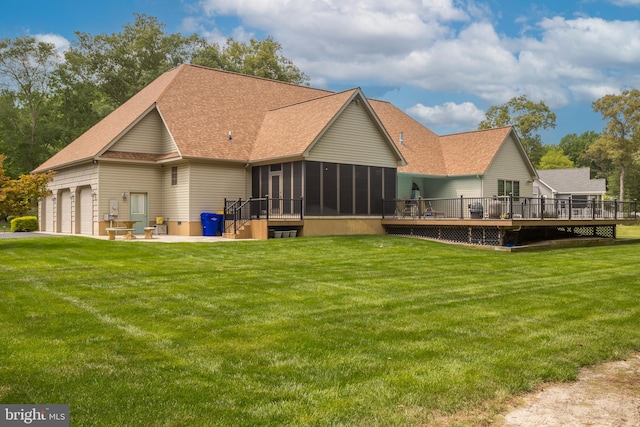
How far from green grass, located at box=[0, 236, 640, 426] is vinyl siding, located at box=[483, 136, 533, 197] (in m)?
17.7

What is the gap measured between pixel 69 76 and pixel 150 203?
2979 cm

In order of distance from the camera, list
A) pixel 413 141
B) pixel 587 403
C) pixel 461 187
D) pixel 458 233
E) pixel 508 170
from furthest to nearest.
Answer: pixel 413 141 → pixel 508 170 → pixel 461 187 → pixel 458 233 → pixel 587 403

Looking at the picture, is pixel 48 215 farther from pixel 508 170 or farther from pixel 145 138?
pixel 508 170

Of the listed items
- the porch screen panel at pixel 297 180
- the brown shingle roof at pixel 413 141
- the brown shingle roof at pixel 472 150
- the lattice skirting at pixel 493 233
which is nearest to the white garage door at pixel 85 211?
the porch screen panel at pixel 297 180

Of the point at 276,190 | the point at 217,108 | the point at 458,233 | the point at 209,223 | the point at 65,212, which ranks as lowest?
the point at 458,233

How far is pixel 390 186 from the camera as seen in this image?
27344mm

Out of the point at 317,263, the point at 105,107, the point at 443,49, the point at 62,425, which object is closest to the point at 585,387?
the point at 62,425

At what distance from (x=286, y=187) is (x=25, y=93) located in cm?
3943

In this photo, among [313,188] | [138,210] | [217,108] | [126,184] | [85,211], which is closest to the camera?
[313,188]

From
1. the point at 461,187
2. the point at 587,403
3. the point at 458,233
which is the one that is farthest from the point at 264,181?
the point at 587,403

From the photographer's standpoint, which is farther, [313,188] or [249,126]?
[249,126]

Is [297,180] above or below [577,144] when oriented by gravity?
below

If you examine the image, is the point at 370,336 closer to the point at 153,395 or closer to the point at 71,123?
the point at 153,395

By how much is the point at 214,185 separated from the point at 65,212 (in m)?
10.1
